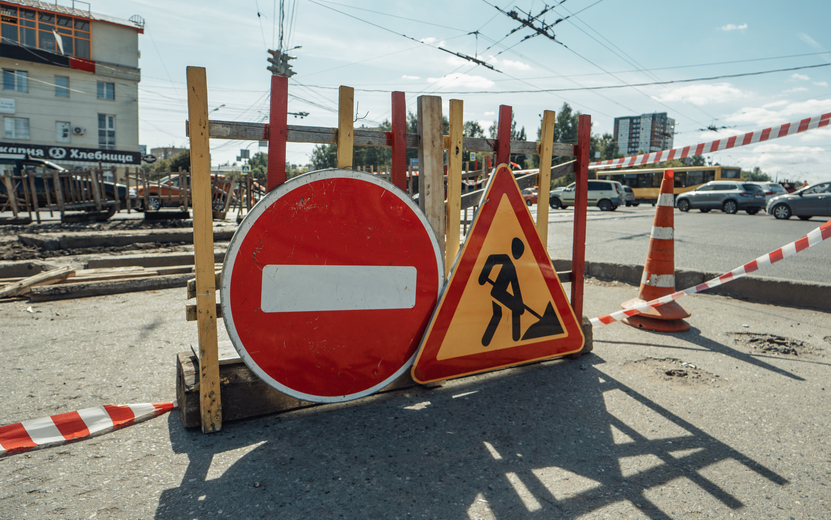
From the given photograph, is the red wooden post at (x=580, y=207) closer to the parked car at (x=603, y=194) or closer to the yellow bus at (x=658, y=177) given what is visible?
the parked car at (x=603, y=194)

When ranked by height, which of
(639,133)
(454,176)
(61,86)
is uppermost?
(639,133)

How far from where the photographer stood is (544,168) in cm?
327

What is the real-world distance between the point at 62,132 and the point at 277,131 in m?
48.6

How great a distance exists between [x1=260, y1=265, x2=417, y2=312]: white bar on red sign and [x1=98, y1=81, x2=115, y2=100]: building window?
4923 centimetres

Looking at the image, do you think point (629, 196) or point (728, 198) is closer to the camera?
point (728, 198)

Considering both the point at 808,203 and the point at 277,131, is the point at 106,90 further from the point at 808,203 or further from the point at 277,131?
the point at 808,203

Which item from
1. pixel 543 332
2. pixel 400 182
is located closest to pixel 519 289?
pixel 543 332

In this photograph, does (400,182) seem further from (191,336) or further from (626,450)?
(191,336)

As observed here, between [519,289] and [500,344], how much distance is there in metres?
0.38

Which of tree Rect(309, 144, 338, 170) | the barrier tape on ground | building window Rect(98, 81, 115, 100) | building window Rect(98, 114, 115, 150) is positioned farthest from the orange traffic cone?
tree Rect(309, 144, 338, 170)

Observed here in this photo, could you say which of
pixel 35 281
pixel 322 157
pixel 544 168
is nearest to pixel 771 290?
pixel 544 168

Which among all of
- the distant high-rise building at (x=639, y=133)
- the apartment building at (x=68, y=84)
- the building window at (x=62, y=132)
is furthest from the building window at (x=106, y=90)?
the distant high-rise building at (x=639, y=133)

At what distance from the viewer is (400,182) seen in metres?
2.74

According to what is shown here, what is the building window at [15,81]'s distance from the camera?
3906 cm
